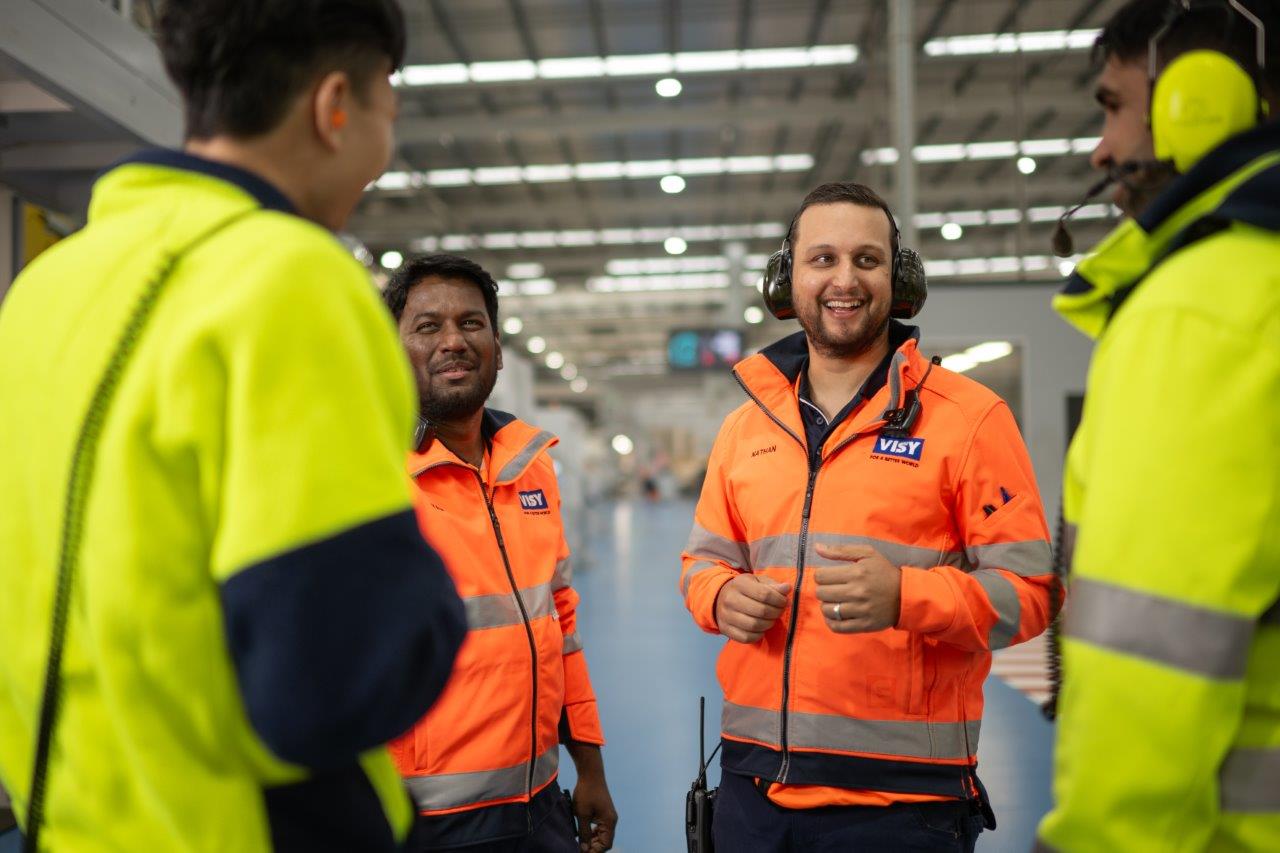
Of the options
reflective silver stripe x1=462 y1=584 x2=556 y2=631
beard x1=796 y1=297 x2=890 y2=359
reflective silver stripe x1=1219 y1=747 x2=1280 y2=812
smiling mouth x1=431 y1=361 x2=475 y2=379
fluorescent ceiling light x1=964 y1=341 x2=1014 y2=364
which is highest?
fluorescent ceiling light x1=964 y1=341 x2=1014 y2=364

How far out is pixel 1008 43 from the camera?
33.9 feet

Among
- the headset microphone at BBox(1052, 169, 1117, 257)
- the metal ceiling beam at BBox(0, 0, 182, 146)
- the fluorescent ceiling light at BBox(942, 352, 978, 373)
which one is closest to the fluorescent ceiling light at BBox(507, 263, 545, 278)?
the fluorescent ceiling light at BBox(942, 352, 978, 373)

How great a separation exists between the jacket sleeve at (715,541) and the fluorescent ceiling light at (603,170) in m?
12.5

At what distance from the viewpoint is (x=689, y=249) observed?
61.2 ft

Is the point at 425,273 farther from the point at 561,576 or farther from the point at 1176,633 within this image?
the point at 1176,633

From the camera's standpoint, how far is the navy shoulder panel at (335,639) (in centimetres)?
75

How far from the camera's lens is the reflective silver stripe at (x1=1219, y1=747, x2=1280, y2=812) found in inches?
35.4

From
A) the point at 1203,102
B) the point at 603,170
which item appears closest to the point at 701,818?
the point at 1203,102

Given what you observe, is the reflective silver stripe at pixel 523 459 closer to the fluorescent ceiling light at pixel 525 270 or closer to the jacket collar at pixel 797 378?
the jacket collar at pixel 797 378

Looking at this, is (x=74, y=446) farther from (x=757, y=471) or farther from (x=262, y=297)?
(x=757, y=471)

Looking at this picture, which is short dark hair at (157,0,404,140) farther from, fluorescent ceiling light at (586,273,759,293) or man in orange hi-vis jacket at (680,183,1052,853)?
fluorescent ceiling light at (586,273,759,293)

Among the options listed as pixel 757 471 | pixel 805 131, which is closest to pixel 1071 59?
pixel 805 131

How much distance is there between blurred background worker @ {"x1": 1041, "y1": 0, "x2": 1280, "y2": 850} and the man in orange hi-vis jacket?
74cm

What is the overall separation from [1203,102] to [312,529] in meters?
0.97
